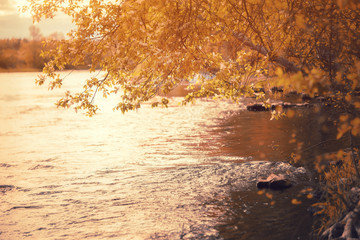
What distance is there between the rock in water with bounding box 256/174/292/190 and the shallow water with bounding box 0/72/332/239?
307 millimetres

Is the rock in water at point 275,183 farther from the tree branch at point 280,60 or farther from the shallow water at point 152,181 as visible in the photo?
the tree branch at point 280,60

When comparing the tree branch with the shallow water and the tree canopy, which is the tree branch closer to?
the tree canopy

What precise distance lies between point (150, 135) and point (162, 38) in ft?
62.5

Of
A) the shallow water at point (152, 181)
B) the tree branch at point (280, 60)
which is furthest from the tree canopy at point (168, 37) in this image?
the shallow water at point (152, 181)

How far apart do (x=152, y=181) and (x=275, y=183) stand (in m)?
5.01

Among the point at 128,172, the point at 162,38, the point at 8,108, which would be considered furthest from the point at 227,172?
the point at 8,108

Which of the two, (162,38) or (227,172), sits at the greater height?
(162,38)

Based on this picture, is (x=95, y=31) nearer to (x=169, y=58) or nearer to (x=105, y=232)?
(x=169, y=58)

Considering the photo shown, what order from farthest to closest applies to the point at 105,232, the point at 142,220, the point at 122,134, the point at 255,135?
the point at 122,134
the point at 255,135
the point at 142,220
the point at 105,232

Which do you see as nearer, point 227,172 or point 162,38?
point 162,38

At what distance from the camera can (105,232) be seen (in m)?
12.3

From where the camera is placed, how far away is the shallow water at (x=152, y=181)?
488 inches

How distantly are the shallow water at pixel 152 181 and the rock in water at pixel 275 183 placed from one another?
31 centimetres

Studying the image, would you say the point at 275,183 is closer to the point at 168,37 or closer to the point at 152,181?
the point at 152,181
